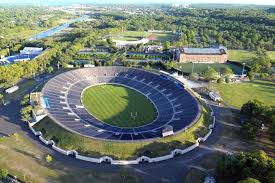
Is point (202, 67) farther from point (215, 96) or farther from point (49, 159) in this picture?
point (49, 159)

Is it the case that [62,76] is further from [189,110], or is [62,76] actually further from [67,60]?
[189,110]

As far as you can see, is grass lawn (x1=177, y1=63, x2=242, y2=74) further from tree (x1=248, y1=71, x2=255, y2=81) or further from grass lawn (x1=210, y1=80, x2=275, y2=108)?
grass lawn (x1=210, y1=80, x2=275, y2=108)

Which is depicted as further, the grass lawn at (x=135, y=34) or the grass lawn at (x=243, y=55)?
the grass lawn at (x=135, y=34)

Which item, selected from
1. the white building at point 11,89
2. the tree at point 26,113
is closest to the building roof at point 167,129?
the tree at point 26,113

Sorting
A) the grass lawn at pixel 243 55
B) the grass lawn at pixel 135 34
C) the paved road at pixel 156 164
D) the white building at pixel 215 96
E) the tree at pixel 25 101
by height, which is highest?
the grass lawn at pixel 135 34

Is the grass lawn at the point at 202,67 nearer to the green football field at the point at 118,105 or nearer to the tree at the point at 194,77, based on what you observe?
the tree at the point at 194,77

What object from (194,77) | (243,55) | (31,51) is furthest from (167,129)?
(31,51)

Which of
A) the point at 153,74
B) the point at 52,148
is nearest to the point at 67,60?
the point at 153,74
